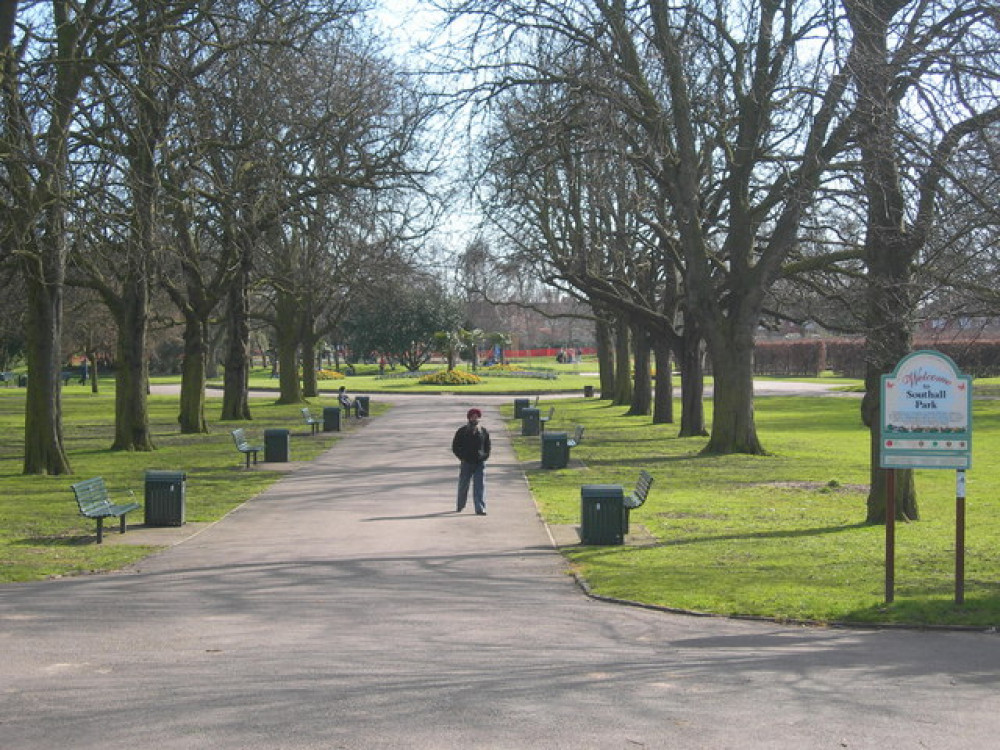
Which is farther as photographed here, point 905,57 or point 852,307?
point 852,307

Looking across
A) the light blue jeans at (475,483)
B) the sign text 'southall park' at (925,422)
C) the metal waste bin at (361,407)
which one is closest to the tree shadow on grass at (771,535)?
the light blue jeans at (475,483)

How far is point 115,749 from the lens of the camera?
643 cm

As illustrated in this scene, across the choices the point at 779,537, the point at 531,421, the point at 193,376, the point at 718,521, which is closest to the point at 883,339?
the point at 779,537

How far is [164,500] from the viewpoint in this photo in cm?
1722

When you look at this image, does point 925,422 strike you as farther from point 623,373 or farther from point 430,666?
point 623,373

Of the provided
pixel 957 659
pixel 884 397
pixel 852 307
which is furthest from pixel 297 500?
pixel 957 659

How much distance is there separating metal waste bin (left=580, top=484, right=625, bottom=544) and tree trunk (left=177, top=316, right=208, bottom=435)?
908 inches

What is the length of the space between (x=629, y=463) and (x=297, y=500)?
9652mm

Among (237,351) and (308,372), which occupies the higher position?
(237,351)

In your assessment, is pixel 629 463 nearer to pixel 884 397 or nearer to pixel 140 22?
pixel 140 22

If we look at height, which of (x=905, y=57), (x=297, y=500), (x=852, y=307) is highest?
(x=905, y=57)

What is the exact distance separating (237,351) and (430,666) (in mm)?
36838

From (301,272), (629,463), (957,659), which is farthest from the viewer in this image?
(301,272)

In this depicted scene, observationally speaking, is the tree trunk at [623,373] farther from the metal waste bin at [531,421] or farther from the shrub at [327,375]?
the shrub at [327,375]
